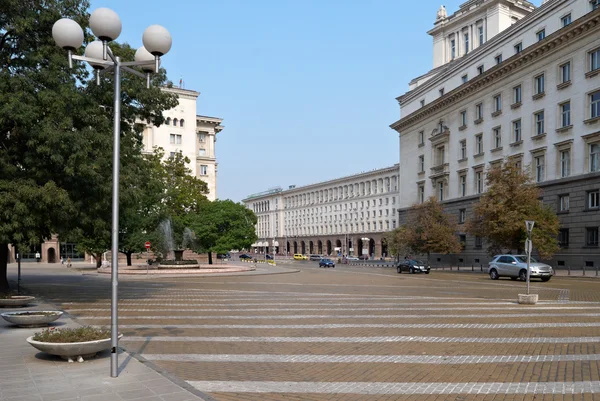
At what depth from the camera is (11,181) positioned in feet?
54.0

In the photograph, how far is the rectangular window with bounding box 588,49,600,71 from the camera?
41.6 meters

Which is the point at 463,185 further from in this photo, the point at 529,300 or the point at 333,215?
the point at 333,215

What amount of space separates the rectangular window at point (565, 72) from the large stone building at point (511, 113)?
85 mm

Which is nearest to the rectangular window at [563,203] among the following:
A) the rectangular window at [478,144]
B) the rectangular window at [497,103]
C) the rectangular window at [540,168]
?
the rectangular window at [540,168]

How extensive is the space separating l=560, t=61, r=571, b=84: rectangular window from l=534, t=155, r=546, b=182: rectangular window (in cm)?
674

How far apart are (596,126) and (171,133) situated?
61038mm

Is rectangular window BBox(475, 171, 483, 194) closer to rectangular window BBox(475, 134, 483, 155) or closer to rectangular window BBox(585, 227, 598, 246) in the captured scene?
rectangular window BBox(475, 134, 483, 155)

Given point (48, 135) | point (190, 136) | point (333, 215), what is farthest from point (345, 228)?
point (48, 135)

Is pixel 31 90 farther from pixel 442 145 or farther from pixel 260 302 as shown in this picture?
pixel 442 145

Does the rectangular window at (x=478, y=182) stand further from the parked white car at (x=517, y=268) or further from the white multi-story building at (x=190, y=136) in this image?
the white multi-story building at (x=190, y=136)

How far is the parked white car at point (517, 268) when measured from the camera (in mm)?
31609

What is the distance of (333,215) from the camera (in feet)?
419

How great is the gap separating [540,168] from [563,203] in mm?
4452

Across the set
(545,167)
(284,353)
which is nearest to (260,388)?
(284,353)
